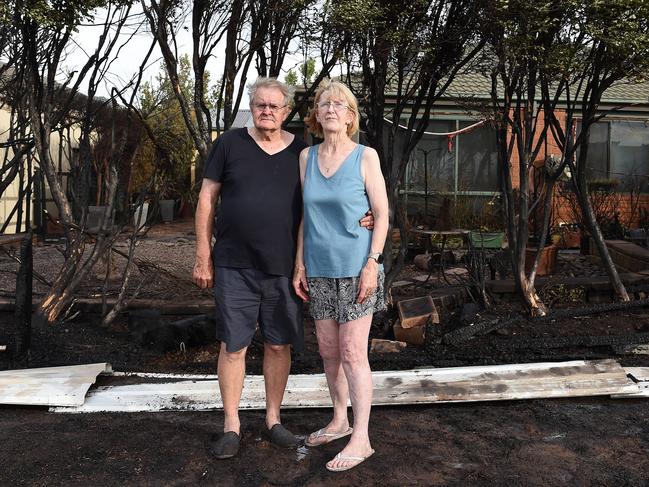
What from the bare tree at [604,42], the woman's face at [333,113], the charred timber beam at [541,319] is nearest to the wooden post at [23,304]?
the woman's face at [333,113]

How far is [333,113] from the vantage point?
324 cm

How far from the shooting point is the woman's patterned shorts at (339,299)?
3.23 m

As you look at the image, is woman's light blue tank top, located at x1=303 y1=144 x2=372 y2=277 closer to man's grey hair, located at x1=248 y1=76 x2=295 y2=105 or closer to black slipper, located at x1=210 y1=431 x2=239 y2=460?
man's grey hair, located at x1=248 y1=76 x2=295 y2=105

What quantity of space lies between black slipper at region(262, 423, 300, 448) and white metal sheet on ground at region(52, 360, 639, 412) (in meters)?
0.58

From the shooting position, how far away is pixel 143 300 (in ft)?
21.0

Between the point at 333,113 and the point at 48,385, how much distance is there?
7.90 ft

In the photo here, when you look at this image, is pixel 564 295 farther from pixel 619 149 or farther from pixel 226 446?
pixel 619 149

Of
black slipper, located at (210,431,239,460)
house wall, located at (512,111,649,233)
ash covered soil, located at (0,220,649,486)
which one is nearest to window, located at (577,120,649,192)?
house wall, located at (512,111,649,233)

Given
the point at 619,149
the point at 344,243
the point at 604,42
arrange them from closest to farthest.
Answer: the point at 344,243 → the point at 604,42 → the point at 619,149

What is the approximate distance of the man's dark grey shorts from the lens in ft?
11.0

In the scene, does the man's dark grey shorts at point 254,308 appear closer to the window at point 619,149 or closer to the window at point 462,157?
the window at point 462,157

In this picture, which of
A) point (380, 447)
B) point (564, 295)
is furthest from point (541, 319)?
point (380, 447)

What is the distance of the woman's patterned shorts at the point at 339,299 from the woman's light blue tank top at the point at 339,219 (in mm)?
44

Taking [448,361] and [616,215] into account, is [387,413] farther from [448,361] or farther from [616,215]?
[616,215]
